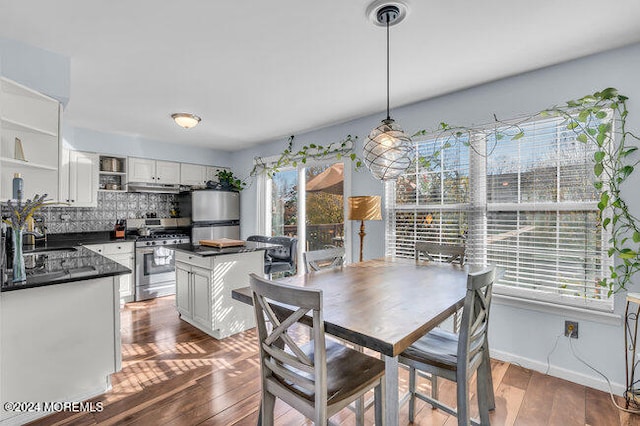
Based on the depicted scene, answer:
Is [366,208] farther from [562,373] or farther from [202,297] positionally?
[562,373]

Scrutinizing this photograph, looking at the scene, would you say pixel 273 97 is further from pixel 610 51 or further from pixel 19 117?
pixel 610 51

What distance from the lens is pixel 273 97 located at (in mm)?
3072

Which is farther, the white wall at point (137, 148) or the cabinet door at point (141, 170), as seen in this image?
the cabinet door at point (141, 170)

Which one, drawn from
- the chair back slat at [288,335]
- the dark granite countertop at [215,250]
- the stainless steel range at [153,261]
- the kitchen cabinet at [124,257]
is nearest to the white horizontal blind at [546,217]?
the chair back slat at [288,335]

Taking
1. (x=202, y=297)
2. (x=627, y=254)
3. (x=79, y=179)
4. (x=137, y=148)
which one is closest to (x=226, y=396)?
(x=202, y=297)

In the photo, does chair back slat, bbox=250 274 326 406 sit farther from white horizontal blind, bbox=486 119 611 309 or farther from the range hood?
the range hood

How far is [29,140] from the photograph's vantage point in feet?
7.73

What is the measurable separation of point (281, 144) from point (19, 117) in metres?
3.02

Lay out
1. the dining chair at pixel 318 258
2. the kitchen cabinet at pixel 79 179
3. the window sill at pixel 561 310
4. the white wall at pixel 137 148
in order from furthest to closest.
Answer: the white wall at pixel 137 148 → the kitchen cabinet at pixel 79 179 → the dining chair at pixel 318 258 → the window sill at pixel 561 310

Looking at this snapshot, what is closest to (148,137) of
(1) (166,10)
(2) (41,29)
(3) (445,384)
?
(2) (41,29)

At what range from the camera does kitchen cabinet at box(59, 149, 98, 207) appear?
12.9 feet

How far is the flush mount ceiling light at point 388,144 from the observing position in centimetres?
176

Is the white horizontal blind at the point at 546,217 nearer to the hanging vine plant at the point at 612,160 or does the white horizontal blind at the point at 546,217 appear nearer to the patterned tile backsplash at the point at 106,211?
the hanging vine plant at the point at 612,160

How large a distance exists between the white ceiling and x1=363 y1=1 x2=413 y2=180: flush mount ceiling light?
9 cm
